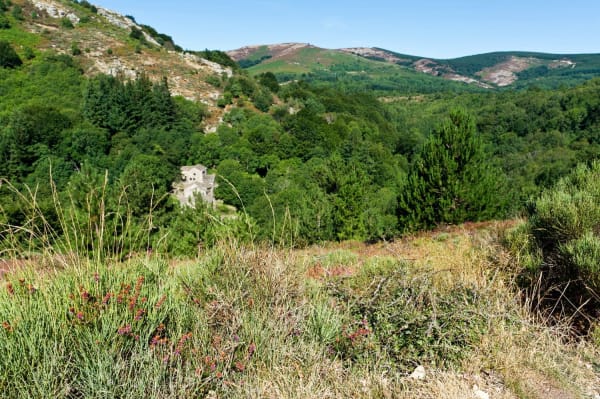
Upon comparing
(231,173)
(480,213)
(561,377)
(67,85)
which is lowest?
(231,173)

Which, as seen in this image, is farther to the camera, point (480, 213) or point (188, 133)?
point (188, 133)

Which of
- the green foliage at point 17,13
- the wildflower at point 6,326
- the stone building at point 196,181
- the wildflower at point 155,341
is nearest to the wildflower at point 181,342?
the wildflower at point 155,341

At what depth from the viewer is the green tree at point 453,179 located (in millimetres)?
13648

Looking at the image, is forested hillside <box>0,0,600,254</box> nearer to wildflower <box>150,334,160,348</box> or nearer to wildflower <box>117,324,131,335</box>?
wildflower <box>150,334,160,348</box>

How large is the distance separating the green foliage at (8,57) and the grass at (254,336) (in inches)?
2603

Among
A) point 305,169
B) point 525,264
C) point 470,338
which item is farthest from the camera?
point 305,169

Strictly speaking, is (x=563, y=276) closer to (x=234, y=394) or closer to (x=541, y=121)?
(x=234, y=394)

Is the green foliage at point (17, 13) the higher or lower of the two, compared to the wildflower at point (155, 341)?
higher

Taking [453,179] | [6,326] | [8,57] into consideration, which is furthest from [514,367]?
[8,57]

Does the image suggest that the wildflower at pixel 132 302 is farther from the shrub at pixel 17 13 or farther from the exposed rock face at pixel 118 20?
the exposed rock face at pixel 118 20

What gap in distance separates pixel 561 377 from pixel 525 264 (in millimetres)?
1936

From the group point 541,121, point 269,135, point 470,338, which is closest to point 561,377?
point 470,338

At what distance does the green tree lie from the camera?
13648 millimetres

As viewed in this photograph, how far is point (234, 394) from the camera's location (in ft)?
7.15
